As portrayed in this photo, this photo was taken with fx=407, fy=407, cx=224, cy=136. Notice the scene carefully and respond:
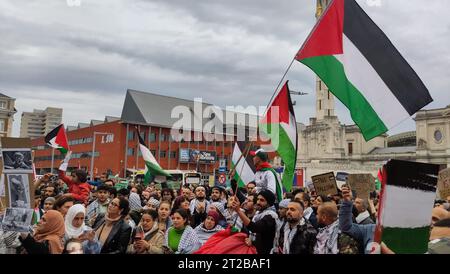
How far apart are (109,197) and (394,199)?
19.1 ft

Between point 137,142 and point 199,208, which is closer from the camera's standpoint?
point 199,208

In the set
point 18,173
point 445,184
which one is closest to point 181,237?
point 18,173

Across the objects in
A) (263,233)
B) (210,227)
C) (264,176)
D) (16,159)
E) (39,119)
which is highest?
(39,119)

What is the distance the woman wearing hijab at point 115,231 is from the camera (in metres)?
4.81

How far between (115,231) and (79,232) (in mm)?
426

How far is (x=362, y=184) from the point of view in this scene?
21.6 ft

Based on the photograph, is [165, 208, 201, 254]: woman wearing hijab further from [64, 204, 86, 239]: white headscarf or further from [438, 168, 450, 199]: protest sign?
[438, 168, 450, 199]: protest sign

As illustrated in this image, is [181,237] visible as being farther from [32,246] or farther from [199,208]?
[199,208]

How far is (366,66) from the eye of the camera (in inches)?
226

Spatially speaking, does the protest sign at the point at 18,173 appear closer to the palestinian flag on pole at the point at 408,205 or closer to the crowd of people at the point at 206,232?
the crowd of people at the point at 206,232

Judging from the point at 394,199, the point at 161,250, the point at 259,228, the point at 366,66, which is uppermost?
the point at 366,66

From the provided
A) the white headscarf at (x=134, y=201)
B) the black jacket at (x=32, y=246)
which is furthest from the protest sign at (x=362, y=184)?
the white headscarf at (x=134, y=201)
